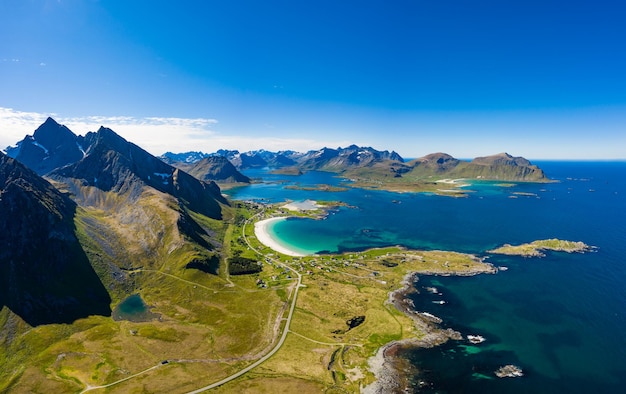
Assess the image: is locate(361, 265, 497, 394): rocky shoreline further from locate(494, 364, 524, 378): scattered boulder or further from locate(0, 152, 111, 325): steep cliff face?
locate(0, 152, 111, 325): steep cliff face

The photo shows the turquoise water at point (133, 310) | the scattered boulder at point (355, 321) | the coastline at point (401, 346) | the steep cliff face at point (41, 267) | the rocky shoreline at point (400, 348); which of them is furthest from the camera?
the turquoise water at point (133, 310)

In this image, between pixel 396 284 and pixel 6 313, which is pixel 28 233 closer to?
pixel 6 313

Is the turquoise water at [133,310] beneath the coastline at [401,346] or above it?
beneath

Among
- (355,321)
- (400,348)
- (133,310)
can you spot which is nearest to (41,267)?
(133,310)

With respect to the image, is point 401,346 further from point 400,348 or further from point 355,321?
point 355,321

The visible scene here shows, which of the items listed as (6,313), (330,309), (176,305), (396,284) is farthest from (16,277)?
(396,284)

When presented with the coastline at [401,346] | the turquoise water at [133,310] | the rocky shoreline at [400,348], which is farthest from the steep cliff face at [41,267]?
the coastline at [401,346]

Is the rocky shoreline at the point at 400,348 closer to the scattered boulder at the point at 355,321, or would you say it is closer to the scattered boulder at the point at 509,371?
the scattered boulder at the point at 355,321

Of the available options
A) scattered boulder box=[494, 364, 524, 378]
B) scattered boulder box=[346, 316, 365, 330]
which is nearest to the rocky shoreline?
scattered boulder box=[346, 316, 365, 330]
